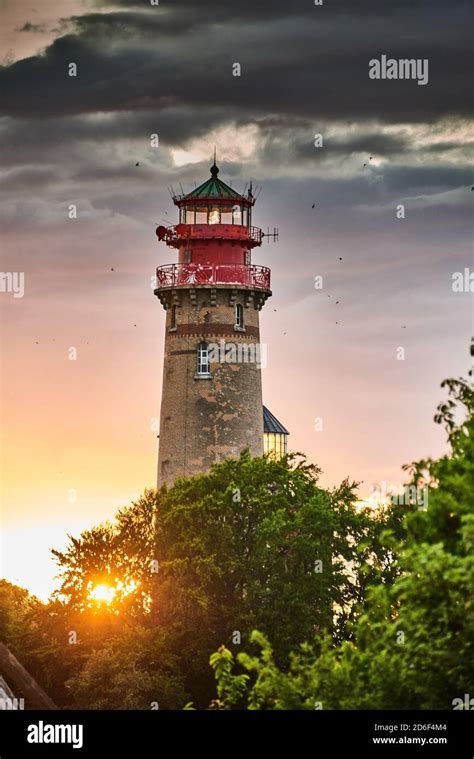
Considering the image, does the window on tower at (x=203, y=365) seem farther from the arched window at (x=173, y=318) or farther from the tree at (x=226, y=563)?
the tree at (x=226, y=563)

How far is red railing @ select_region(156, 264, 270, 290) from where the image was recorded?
281 feet

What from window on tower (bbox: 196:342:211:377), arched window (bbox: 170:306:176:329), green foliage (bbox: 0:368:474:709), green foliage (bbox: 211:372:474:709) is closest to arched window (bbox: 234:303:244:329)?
window on tower (bbox: 196:342:211:377)

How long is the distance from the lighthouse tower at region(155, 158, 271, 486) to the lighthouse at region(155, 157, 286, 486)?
0.04 metres

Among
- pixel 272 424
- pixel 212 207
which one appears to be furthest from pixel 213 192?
pixel 272 424

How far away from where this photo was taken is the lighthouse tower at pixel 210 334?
278 feet

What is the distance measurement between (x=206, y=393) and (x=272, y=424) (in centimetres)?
1692

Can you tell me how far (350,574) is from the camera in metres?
75.8

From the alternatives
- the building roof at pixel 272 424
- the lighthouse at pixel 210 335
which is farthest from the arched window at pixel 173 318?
the building roof at pixel 272 424

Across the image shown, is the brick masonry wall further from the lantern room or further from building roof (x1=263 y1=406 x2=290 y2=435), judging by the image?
building roof (x1=263 y1=406 x2=290 y2=435)

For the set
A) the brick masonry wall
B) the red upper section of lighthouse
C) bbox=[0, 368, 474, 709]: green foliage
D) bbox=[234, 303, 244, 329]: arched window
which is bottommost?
bbox=[0, 368, 474, 709]: green foliage

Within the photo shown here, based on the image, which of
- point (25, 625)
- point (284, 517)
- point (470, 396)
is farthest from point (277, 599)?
point (470, 396)
